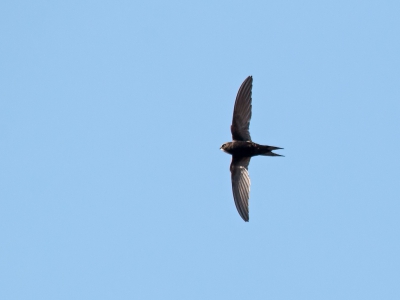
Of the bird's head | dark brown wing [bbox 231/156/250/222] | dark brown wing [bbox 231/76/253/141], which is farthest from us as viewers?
the bird's head

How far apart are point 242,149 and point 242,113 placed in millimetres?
612

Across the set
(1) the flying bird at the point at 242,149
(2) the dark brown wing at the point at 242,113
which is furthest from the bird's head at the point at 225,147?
(2) the dark brown wing at the point at 242,113

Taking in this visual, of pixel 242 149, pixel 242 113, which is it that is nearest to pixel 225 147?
pixel 242 149

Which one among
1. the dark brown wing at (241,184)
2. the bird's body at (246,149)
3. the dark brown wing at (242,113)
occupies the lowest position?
the dark brown wing at (241,184)

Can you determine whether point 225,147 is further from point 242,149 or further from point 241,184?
point 241,184

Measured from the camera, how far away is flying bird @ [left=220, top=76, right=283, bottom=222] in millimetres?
12445

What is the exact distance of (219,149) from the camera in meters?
Answer: 12.9

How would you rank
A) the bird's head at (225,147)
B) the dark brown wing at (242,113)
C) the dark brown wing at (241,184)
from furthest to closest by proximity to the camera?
the bird's head at (225,147)
the dark brown wing at (242,113)
the dark brown wing at (241,184)

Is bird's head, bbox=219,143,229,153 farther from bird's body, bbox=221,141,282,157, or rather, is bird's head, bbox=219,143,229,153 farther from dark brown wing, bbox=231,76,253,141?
dark brown wing, bbox=231,76,253,141

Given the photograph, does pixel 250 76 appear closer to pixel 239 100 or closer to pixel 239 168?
pixel 239 100

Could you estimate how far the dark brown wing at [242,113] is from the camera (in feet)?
41.0

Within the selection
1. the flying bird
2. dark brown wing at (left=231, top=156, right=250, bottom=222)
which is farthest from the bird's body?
dark brown wing at (left=231, top=156, right=250, bottom=222)

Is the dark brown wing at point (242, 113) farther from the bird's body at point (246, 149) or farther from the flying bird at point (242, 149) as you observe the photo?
the bird's body at point (246, 149)

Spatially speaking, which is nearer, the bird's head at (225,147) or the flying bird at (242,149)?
the flying bird at (242,149)
